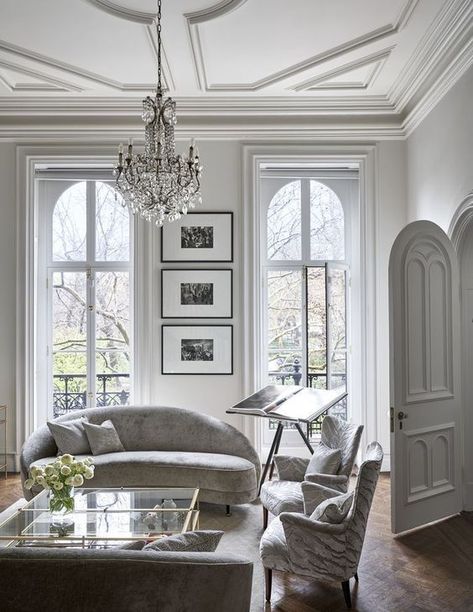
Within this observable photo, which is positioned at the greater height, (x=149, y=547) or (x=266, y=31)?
(x=266, y=31)

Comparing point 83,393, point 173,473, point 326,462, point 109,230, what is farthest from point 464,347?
point 83,393

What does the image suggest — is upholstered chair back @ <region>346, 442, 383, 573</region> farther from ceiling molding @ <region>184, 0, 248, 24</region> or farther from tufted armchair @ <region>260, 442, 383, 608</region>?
ceiling molding @ <region>184, 0, 248, 24</region>

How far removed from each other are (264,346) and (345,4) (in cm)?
332

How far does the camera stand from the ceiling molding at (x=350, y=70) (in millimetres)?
4422

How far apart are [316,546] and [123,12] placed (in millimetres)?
3722

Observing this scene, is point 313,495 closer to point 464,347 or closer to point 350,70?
point 464,347

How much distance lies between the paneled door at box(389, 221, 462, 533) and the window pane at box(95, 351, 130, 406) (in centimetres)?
310

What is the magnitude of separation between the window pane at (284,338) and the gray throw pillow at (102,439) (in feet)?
6.29

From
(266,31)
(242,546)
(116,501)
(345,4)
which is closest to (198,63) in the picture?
(266,31)

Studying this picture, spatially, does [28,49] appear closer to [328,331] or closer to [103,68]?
[103,68]

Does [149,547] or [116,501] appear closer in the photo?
[149,547]

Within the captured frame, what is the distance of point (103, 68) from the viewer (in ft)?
15.2

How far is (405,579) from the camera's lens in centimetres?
309

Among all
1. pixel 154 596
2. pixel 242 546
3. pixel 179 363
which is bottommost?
pixel 242 546
